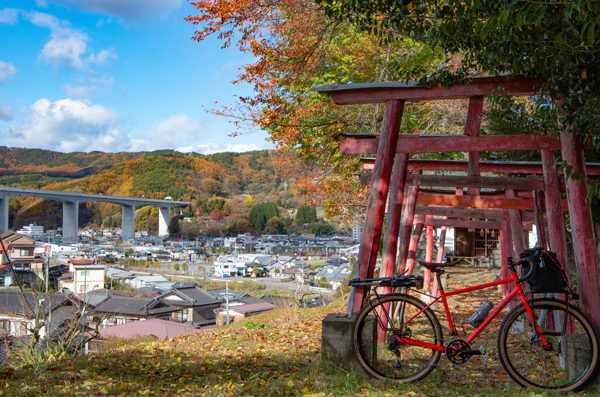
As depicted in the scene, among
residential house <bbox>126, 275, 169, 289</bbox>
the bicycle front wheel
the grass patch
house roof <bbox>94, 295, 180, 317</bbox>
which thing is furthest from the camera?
residential house <bbox>126, 275, 169, 289</bbox>

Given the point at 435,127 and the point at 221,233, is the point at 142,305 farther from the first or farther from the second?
the point at 221,233

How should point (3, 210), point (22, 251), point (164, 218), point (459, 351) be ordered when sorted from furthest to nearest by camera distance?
point (164, 218) < point (3, 210) < point (22, 251) < point (459, 351)

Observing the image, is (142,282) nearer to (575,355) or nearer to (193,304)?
(193,304)

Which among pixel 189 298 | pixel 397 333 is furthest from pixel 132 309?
pixel 397 333

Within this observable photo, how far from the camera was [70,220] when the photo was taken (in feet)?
188

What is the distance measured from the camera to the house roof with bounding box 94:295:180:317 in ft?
73.9

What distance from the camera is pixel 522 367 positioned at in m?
4.93

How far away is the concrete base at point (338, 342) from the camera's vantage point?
444 centimetres

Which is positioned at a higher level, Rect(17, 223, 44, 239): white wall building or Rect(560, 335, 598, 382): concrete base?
Rect(17, 223, 44, 239): white wall building

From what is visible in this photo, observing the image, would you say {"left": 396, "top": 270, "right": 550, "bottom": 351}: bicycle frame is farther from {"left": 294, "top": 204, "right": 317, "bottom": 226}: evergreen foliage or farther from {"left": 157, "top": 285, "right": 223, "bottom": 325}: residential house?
{"left": 294, "top": 204, "right": 317, "bottom": 226}: evergreen foliage

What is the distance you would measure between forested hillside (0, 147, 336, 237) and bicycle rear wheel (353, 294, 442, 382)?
204ft

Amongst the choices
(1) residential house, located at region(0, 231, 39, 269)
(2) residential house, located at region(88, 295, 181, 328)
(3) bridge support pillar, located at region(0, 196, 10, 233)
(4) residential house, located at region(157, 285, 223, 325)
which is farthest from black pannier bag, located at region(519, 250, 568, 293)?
(3) bridge support pillar, located at region(0, 196, 10, 233)

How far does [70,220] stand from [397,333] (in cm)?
5759

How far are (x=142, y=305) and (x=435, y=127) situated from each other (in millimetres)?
15159
